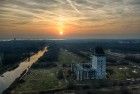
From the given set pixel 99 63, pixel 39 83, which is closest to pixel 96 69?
pixel 99 63

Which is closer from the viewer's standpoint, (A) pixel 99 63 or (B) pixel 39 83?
(B) pixel 39 83

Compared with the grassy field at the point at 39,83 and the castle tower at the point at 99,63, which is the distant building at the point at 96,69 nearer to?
the castle tower at the point at 99,63

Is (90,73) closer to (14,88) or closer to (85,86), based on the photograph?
(85,86)

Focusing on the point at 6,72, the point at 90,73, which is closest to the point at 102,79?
the point at 90,73

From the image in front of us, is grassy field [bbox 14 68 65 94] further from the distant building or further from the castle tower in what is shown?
the castle tower

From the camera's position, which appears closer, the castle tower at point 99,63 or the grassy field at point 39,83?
the grassy field at point 39,83

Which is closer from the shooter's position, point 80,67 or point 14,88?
point 14,88

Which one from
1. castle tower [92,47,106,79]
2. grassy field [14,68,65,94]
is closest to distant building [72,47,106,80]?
castle tower [92,47,106,79]

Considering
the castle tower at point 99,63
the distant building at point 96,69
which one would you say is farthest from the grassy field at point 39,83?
the castle tower at point 99,63

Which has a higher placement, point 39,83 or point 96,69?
point 96,69

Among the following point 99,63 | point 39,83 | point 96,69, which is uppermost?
point 99,63

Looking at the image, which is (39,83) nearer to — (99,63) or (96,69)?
(96,69)
